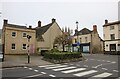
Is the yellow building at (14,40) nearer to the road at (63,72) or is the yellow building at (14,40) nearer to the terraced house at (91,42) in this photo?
the road at (63,72)

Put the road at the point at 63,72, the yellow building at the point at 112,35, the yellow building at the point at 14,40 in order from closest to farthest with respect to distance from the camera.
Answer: the road at the point at 63,72
the yellow building at the point at 14,40
the yellow building at the point at 112,35

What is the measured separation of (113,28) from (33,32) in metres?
21.8

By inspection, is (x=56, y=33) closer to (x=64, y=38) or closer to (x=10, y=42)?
(x=64, y=38)

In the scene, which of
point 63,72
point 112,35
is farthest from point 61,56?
point 112,35

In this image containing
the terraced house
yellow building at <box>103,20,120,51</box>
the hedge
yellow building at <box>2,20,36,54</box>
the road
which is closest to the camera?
the road

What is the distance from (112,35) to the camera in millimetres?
52375

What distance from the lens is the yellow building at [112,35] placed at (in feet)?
165

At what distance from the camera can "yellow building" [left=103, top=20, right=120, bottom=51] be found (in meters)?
50.3

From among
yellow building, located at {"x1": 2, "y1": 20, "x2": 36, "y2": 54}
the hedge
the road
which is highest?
yellow building, located at {"x1": 2, "y1": 20, "x2": 36, "y2": 54}

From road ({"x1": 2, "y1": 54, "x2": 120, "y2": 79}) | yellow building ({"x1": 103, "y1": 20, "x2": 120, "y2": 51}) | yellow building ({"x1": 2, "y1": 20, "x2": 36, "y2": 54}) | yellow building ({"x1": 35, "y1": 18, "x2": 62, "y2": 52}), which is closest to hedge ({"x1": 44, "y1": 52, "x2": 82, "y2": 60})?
road ({"x1": 2, "y1": 54, "x2": 120, "y2": 79})

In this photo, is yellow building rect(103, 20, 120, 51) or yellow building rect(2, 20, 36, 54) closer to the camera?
yellow building rect(2, 20, 36, 54)

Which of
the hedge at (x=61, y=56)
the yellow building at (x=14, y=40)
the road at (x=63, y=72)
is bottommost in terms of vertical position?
the road at (x=63, y=72)

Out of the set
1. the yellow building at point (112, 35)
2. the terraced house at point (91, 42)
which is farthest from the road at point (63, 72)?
the terraced house at point (91, 42)

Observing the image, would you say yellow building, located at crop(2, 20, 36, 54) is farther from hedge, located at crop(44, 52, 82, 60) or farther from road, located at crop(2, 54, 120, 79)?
road, located at crop(2, 54, 120, 79)
